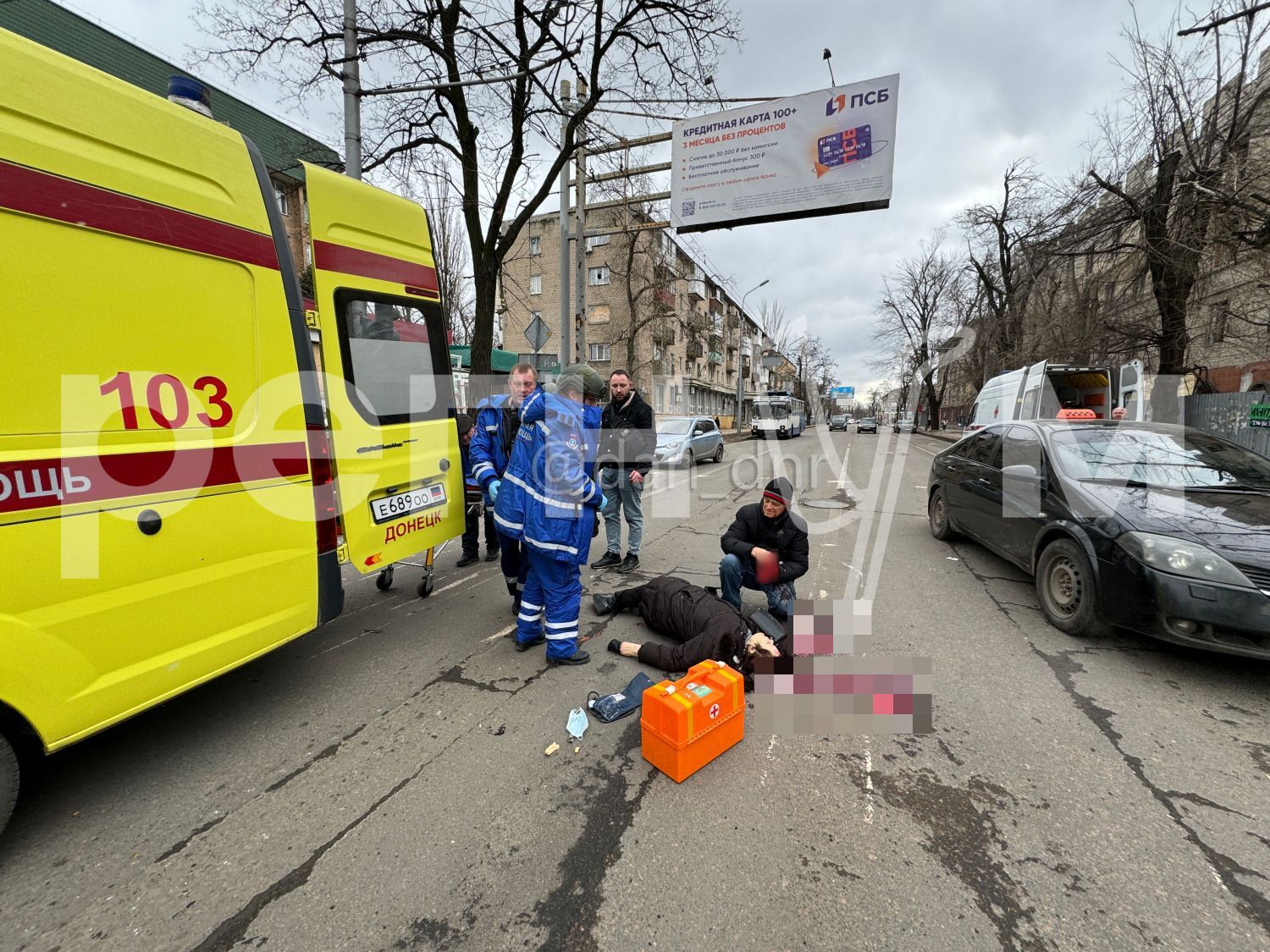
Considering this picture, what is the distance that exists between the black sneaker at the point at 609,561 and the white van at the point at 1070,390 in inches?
349

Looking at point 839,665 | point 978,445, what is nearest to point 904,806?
point 839,665

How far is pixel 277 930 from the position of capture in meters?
1.59

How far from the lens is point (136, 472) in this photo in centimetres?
199

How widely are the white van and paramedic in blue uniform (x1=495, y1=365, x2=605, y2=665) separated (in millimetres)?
10229

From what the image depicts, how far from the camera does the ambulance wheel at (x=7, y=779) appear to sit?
1.76m

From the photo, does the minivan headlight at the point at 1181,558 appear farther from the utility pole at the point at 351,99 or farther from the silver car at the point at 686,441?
the silver car at the point at 686,441

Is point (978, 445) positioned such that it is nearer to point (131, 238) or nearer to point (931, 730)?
point (931, 730)

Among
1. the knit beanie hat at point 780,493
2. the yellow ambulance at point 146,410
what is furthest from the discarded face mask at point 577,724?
the knit beanie hat at point 780,493

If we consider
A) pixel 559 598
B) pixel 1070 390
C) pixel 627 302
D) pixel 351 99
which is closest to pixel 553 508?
pixel 559 598

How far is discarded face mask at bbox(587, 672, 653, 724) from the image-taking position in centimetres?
269

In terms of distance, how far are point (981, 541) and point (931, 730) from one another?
3.36 m

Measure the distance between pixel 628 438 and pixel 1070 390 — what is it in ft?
41.5

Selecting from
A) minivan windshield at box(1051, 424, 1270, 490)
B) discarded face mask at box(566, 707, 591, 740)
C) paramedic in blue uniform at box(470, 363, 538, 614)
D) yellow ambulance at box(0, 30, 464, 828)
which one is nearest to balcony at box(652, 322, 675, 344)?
minivan windshield at box(1051, 424, 1270, 490)

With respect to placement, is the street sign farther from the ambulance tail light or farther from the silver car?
the ambulance tail light
